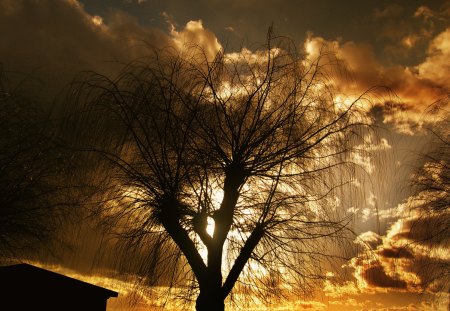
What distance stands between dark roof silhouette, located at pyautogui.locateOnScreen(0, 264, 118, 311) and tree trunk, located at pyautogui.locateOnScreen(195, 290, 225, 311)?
667 centimetres

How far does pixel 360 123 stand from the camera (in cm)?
783

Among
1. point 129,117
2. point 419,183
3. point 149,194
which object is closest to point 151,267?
point 149,194

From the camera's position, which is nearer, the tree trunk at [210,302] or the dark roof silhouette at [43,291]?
the tree trunk at [210,302]

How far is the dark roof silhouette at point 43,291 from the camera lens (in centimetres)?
1202

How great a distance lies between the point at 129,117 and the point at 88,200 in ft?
5.98

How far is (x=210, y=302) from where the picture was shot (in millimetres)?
7566

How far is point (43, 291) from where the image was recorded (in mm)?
12391

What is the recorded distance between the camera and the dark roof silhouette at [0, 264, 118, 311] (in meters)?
12.0

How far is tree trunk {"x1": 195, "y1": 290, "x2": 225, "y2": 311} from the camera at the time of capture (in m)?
7.55

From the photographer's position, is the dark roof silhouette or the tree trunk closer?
the tree trunk

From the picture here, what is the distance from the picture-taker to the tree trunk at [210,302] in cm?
755

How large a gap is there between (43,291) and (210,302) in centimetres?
705

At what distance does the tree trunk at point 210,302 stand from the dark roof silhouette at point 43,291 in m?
6.67

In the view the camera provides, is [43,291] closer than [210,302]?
No
